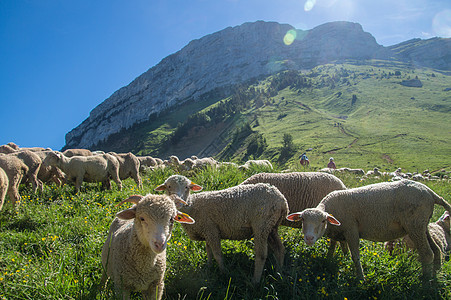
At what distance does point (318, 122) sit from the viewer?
3625 inches

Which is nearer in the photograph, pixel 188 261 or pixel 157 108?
pixel 188 261

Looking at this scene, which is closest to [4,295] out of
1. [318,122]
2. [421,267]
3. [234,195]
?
[234,195]

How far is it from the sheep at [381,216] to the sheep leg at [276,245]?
0.42 meters

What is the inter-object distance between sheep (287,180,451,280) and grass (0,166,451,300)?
35 cm

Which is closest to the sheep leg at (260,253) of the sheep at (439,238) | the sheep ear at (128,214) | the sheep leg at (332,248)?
the sheep leg at (332,248)

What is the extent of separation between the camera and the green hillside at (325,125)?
206ft

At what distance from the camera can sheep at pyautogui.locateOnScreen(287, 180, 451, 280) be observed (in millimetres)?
4715

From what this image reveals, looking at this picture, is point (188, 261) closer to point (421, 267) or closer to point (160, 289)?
point (160, 289)

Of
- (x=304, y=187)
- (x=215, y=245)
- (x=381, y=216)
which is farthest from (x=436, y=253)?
(x=215, y=245)

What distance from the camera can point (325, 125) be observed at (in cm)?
8738

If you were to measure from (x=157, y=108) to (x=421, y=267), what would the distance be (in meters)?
176

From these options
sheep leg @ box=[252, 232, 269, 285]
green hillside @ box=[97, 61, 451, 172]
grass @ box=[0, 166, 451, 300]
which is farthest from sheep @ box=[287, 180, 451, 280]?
green hillside @ box=[97, 61, 451, 172]

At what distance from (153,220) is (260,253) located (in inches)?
86.7

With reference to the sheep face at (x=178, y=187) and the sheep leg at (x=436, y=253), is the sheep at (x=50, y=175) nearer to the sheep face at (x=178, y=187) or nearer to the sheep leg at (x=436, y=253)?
the sheep face at (x=178, y=187)
